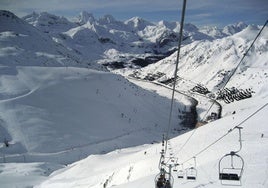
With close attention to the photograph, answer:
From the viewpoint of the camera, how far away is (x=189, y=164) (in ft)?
98.4

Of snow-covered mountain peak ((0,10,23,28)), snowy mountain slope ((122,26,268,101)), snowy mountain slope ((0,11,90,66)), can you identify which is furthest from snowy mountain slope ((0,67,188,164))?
snowy mountain slope ((122,26,268,101))

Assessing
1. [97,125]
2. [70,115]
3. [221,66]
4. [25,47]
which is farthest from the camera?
[221,66]

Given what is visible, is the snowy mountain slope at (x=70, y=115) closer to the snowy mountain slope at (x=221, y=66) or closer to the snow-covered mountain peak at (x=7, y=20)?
the snow-covered mountain peak at (x=7, y=20)

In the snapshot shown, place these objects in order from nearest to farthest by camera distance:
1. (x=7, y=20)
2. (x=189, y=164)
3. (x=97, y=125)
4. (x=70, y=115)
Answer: (x=189, y=164) → (x=97, y=125) → (x=70, y=115) → (x=7, y=20)

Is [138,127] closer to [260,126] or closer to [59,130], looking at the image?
[59,130]

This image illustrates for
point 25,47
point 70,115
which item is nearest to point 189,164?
point 70,115

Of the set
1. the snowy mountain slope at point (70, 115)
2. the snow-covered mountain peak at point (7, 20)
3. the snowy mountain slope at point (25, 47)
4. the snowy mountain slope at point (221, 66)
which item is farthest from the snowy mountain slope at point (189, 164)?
the snow-covered mountain peak at point (7, 20)

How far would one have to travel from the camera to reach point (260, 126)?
38406mm

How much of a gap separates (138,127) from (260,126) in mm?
32768

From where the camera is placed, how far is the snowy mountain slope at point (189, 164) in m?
22.1

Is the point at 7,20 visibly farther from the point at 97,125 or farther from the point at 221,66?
the point at 221,66

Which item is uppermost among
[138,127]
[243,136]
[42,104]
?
[243,136]

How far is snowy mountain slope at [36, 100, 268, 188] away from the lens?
22.1 meters

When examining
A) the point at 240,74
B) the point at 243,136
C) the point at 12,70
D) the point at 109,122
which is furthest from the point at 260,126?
the point at 240,74
